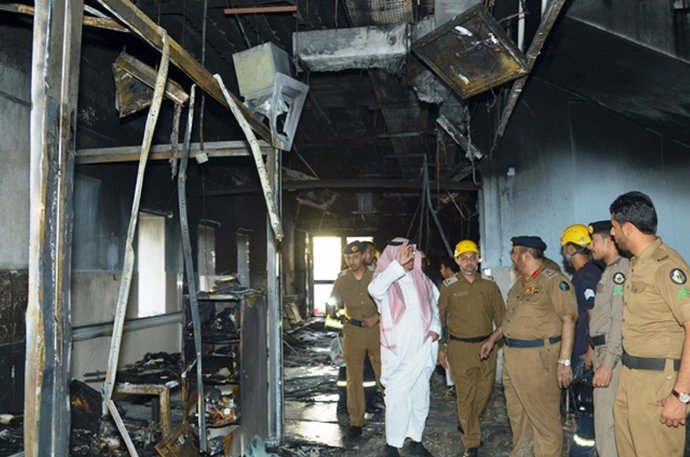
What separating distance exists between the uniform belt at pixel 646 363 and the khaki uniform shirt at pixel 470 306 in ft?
6.12

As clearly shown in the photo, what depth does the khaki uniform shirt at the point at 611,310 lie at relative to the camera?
3.70m

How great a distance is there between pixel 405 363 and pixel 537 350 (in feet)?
3.87

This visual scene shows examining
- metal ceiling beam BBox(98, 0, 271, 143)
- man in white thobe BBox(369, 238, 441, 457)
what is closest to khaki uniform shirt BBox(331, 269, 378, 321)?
man in white thobe BBox(369, 238, 441, 457)

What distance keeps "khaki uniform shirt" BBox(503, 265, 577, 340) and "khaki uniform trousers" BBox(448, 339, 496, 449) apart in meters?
0.71

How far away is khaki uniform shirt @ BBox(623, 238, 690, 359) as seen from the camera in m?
3.07

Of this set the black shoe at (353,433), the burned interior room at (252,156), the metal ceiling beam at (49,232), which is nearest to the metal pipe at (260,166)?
the burned interior room at (252,156)

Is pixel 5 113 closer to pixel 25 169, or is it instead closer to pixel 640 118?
pixel 25 169

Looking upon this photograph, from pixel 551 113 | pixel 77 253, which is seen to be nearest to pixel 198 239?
pixel 77 253

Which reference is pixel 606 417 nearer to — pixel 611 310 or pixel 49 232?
pixel 611 310

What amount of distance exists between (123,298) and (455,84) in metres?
4.01

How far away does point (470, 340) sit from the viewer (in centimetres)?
515

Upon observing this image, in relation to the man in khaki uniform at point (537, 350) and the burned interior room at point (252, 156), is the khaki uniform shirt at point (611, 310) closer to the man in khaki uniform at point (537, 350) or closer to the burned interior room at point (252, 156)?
the man in khaki uniform at point (537, 350)

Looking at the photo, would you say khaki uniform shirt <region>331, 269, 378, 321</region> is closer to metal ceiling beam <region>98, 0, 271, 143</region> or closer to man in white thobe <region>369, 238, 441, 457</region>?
man in white thobe <region>369, 238, 441, 457</region>

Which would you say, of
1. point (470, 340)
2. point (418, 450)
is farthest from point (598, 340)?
point (418, 450)
